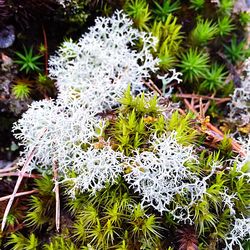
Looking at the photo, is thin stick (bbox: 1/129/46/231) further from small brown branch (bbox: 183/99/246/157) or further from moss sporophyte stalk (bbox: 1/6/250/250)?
small brown branch (bbox: 183/99/246/157)

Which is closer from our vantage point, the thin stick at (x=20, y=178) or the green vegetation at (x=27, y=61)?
the thin stick at (x=20, y=178)

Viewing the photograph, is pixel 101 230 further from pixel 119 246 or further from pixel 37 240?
pixel 37 240

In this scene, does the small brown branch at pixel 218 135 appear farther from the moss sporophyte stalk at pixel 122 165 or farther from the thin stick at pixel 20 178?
the thin stick at pixel 20 178

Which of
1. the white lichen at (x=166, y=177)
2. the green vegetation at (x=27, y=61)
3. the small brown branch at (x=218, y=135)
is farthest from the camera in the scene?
the green vegetation at (x=27, y=61)

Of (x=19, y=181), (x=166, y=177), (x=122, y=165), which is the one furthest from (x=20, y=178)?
(x=166, y=177)

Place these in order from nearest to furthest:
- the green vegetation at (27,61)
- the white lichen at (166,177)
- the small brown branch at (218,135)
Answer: the white lichen at (166,177)
the small brown branch at (218,135)
the green vegetation at (27,61)

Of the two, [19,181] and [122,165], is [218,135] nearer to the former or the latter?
[122,165]

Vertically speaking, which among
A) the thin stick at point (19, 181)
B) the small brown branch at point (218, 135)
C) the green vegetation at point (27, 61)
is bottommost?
the thin stick at point (19, 181)

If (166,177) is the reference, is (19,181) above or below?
below

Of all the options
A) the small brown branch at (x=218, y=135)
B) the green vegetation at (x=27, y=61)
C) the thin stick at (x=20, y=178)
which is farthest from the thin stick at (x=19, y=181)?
the small brown branch at (x=218, y=135)

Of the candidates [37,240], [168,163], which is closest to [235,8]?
[168,163]

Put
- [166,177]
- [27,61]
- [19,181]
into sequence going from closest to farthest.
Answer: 1. [166,177]
2. [19,181]
3. [27,61]
